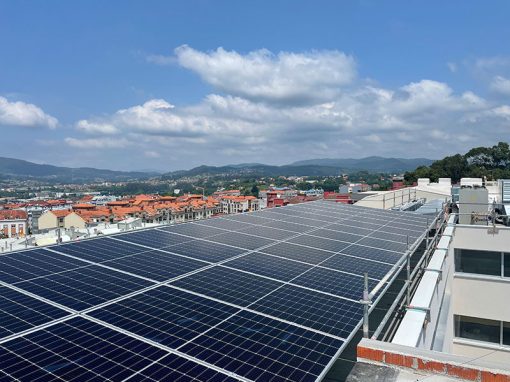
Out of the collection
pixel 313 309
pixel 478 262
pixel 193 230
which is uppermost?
pixel 193 230

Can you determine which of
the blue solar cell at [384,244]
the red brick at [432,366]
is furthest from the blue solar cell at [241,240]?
the red brick at [432,366]

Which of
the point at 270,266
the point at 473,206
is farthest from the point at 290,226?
the point at 473,206

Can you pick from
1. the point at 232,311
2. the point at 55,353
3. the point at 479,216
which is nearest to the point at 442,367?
the point at 232,311

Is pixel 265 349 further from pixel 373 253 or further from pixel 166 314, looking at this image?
pixel 373 253

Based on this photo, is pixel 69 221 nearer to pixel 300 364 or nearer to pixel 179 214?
pixel 179 214

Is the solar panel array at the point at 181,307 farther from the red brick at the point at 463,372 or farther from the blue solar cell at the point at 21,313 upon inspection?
the red brick at the point at 463,372

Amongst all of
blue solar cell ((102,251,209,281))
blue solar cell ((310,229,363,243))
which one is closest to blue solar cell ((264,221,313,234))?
blue solar cell ((310,229,363,243))
